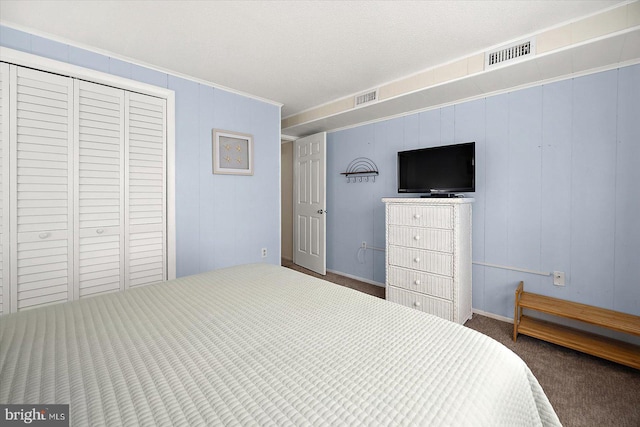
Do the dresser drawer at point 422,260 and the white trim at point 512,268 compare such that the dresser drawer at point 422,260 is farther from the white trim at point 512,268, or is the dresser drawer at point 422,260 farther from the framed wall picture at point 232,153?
the framed wall picture at point 232,153

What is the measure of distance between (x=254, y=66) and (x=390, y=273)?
8.11ft

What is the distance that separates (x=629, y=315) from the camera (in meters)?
2.14

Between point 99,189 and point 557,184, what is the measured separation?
13.0 feet

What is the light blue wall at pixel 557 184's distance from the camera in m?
2.21

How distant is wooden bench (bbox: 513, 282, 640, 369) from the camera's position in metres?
1.98

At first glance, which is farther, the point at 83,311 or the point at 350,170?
the point at 350,170

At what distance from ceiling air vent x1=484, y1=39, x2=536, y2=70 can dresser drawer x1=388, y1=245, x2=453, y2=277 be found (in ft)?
5.40

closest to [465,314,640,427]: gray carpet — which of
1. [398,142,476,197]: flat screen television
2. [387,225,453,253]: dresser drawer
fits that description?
[387,225,453,253]: dresser drawer

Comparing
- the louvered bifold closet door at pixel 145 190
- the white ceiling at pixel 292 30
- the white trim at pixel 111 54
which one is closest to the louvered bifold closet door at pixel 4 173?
the white trim at pixel 111 54

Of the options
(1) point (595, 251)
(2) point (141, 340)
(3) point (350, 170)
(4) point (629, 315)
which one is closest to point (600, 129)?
(1) point (595, 251)

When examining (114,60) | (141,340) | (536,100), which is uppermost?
(114,60)

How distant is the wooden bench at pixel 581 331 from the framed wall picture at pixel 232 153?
3006mm

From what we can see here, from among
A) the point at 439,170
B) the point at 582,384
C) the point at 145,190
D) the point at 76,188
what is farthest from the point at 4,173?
the point at 582,384

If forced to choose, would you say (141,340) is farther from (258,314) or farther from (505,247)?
(505,247)
